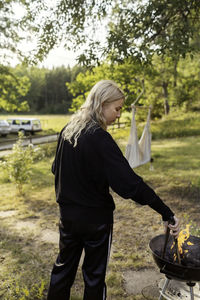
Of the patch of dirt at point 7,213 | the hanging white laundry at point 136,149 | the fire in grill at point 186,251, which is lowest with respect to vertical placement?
the patch of dirt at point 7,213

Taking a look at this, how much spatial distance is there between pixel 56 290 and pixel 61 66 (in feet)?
254

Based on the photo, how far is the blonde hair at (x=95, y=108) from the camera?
1.80 metres

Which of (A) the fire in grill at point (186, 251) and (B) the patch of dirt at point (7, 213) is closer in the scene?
(A) the fire in grill at point (186, 251)

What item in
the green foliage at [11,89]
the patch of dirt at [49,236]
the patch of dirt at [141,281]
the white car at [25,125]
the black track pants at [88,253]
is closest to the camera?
the black track pants at [88,253]

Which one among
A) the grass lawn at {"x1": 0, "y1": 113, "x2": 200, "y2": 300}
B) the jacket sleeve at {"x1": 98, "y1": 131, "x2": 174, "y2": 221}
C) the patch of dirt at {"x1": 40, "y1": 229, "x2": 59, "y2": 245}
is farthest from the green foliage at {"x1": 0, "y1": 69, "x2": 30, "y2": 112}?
the jacket sleeve at {"x1": 98, "y1": 131, "x2": 174, "y2": 221}

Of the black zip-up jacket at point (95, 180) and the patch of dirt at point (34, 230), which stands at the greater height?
the black zip-up jacket at point (95, 180)

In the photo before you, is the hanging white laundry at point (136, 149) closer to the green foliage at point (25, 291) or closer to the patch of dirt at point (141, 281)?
the patch of dirt at point (141, 281)

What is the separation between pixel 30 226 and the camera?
4395mm

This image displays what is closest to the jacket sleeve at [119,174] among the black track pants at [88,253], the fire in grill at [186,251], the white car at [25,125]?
the black track pants at [88,253]

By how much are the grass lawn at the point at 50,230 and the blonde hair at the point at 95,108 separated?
1.63 m

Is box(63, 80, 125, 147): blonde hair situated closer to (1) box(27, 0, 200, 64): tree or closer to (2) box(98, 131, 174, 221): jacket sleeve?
(2) box(98, 131, 174, 221): jacket sleeve

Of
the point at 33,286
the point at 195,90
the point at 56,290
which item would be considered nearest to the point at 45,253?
the point at 33,286

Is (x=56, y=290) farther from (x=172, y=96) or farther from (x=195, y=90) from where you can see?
(x=195, y=90)

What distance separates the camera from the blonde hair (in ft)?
5.92
